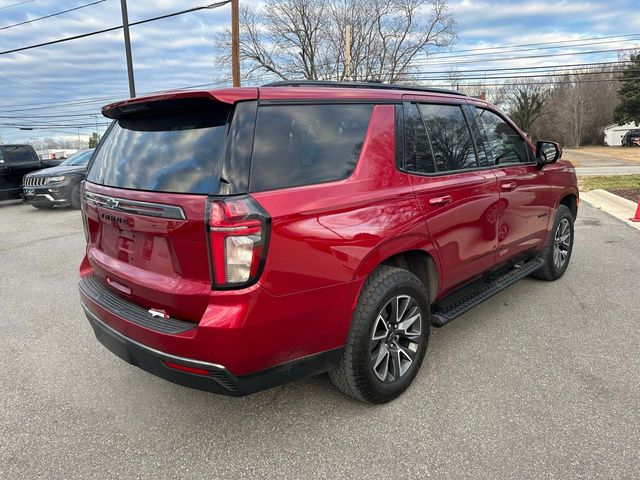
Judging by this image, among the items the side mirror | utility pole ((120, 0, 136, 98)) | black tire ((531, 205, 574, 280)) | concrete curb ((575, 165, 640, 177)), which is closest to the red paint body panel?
the side mirror

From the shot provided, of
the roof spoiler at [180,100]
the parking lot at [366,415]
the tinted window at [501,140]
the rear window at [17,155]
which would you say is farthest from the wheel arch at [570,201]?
the rear window at [17,155]

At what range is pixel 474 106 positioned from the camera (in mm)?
3695

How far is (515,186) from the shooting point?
3818mm

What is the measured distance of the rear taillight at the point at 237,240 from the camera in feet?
6.56

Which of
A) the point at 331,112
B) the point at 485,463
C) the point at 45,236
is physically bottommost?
the point at 45,236

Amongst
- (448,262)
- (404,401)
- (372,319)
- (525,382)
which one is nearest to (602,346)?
(525,382)

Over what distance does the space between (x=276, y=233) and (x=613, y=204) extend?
1080cm

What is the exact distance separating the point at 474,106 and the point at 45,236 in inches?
313

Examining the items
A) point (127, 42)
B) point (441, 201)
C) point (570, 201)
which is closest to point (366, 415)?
point (441, 201)

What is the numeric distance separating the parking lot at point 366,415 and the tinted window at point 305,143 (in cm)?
142

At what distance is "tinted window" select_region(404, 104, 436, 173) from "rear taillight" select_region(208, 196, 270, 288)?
1197mm

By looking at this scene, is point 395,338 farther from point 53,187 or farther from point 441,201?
point 53,187

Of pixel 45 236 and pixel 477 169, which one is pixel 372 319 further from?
pixel 45 236

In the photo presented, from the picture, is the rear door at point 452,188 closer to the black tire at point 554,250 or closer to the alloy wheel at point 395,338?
the alloy wheel at point 395,338
